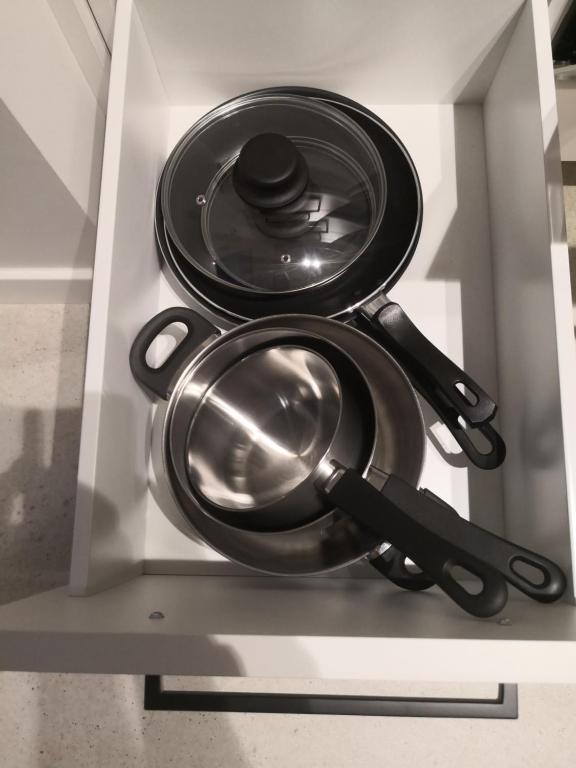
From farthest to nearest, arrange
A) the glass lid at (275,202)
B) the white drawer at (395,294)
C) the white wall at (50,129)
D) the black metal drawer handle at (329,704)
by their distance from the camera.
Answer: the black metal drawer handle at (329,704) → the glass lid at (275,202) → the white wall at (50,129) → the white drawer at (395,294)

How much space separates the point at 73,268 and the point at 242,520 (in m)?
0.45

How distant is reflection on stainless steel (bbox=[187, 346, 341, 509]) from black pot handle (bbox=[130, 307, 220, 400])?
1.8 inches

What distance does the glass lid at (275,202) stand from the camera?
0.61 m

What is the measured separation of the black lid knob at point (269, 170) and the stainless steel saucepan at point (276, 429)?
0.43 feet

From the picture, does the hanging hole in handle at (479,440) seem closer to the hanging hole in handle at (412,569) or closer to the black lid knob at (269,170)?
the hanging hole in handle at (412,569)

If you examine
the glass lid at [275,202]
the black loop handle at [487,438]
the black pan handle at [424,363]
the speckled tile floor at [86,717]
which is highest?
the glass lid at [275,202]

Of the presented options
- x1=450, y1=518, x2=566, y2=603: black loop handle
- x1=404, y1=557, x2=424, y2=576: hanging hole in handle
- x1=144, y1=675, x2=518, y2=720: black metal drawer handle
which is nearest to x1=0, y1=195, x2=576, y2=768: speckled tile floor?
x1=144, y1=675, x2=518, y2=720: black metal drawer handle

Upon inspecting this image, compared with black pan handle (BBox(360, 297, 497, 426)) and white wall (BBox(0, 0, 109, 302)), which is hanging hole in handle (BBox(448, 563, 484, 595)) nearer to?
black pan handle (BBox(360, 297, 497, 426))

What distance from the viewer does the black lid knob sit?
22.0 inches

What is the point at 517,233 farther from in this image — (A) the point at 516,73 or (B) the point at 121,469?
(B) the point at 121,469

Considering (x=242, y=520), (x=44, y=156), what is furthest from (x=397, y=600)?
(x=44, y=156)

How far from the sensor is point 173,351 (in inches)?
22.4

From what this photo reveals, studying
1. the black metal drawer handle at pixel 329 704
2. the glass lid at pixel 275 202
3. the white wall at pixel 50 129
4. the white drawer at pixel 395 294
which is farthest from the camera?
the black metal drawer handle at pixel 329 704

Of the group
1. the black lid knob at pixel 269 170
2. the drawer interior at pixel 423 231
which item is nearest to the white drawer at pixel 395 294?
the drawer interior at pixel 423 231
